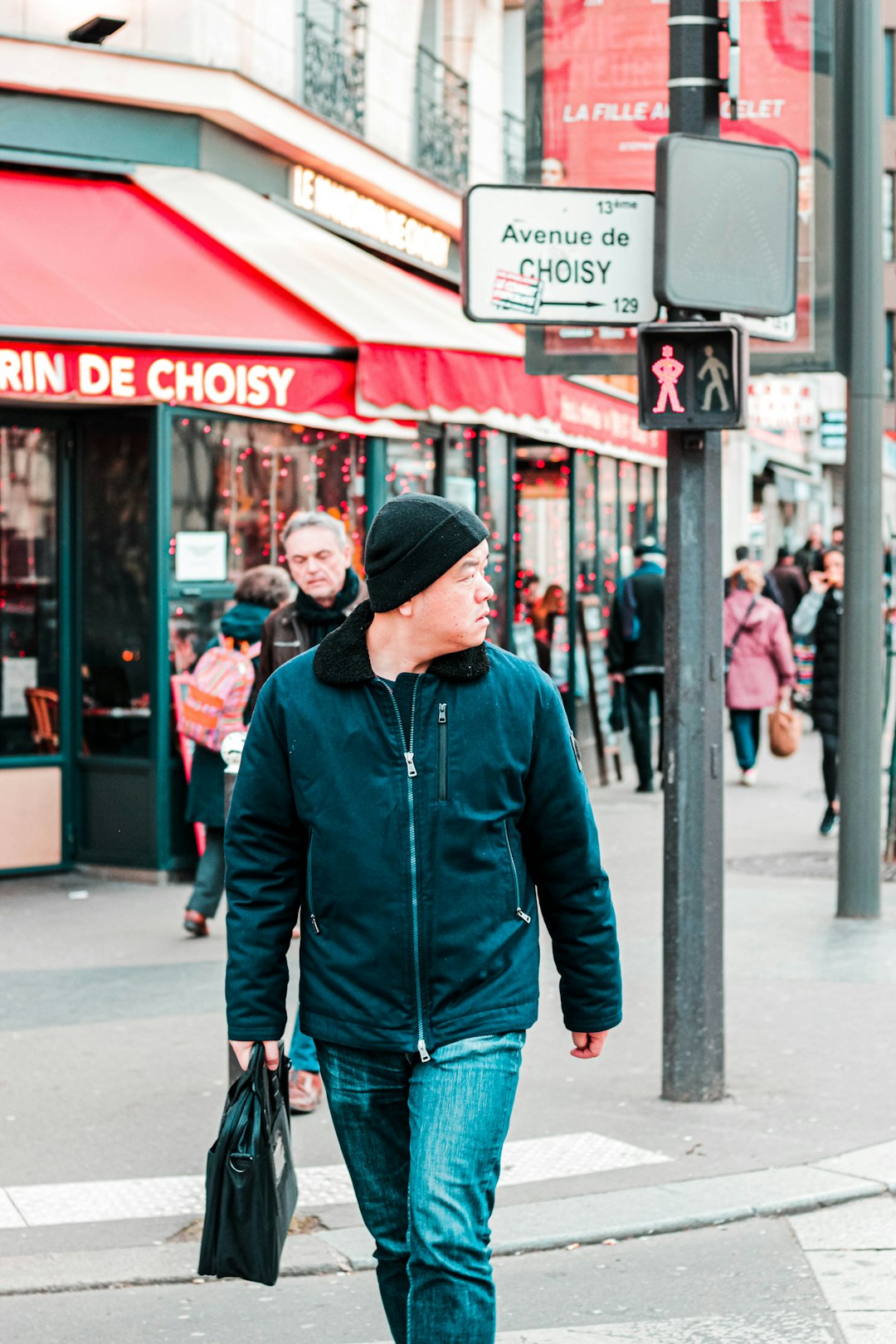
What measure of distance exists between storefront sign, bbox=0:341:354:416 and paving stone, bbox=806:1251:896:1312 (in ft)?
20.4

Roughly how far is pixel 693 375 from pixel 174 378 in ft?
15.2

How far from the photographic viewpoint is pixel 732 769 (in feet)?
56.4

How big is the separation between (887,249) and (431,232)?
155 feet

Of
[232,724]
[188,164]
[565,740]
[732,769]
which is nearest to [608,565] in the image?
[732,769]

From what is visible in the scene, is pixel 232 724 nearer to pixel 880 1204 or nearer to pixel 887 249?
pixel 880 1204

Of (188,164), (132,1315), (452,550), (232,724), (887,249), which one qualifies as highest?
(887,249)

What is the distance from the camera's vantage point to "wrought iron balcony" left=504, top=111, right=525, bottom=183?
17672mm

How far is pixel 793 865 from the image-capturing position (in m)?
11.3

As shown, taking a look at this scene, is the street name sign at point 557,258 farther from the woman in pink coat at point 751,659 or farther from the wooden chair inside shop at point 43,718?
the woman in pink coat at point 751,659

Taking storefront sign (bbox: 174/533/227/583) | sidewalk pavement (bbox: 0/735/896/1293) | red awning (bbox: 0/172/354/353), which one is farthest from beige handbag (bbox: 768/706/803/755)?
red awning (bbox: 0/172/354/353)

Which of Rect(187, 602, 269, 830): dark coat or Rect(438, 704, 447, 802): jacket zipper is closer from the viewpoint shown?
Rect(438, 704, 447, 802): jacket zipper

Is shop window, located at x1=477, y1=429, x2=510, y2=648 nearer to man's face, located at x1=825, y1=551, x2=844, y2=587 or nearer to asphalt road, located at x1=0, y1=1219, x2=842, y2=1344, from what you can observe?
man's face, located at x1=825, y1=551, x2=844, y2=587

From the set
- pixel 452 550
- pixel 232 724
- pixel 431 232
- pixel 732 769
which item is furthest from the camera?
pixel 732 769

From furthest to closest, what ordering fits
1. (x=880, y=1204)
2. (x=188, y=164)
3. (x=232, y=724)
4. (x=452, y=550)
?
(x=188, y=164), (x=232, y=724), (x=880, y=1204), (x=452, y=550)
